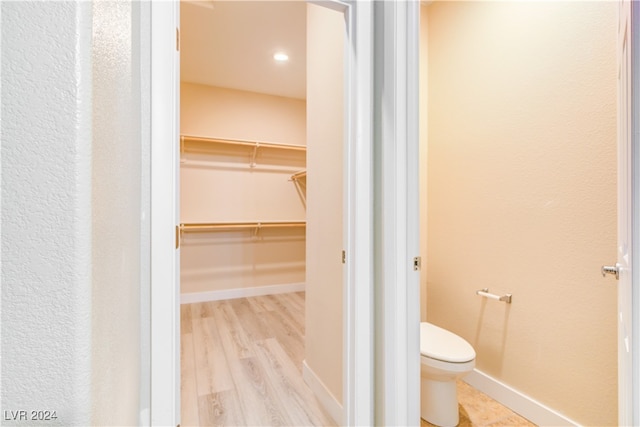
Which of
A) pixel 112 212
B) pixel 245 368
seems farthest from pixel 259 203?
pixel 112 212

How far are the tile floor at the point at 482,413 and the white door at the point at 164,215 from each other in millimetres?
1313

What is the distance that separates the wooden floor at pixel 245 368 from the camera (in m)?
1.66

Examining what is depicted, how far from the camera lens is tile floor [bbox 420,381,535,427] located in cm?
159

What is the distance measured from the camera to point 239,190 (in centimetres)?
380

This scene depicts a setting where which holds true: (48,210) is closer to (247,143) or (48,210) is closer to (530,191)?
(530,191)

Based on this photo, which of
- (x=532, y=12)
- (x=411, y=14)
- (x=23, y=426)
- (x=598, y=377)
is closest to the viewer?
(x=23, y=426)

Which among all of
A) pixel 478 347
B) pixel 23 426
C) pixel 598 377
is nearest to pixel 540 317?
pixel 598 377

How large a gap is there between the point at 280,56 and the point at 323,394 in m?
2.89

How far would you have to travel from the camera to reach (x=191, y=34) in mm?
2588

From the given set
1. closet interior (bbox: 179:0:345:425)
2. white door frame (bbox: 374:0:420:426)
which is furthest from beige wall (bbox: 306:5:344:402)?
white door frame (bbox: 374:0:420:426)

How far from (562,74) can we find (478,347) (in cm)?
158

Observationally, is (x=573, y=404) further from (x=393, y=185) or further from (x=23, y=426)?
(x=23, y=426)

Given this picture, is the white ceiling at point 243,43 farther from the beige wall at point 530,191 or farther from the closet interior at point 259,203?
the beige wall at point 530,191

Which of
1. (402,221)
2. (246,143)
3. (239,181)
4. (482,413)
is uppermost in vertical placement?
(246,143)
